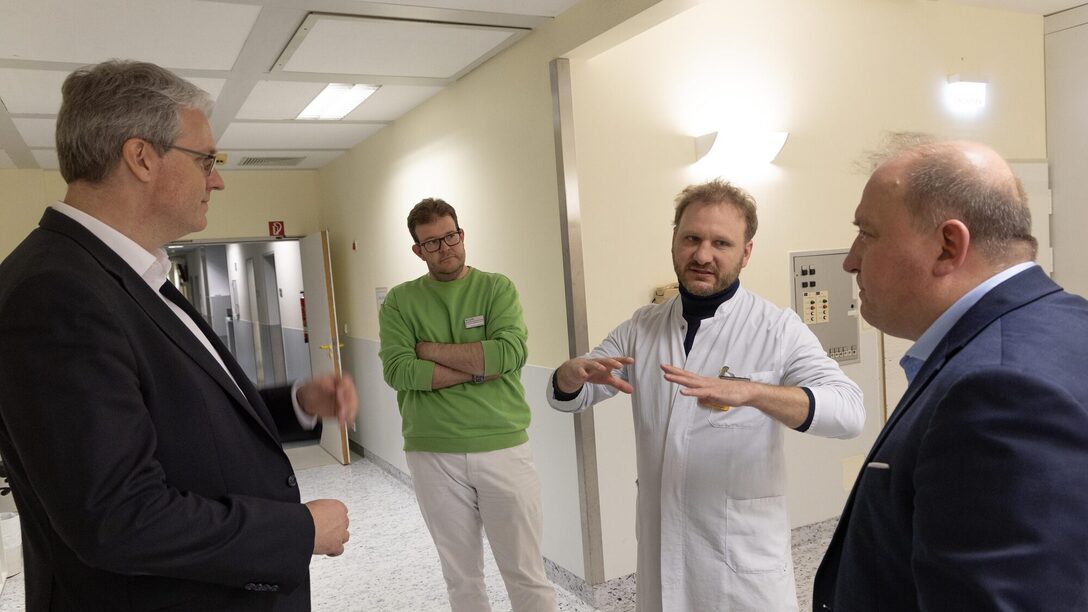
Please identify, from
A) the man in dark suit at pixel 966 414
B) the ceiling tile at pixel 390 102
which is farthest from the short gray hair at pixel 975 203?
the ceiling tile at pixel 390 102

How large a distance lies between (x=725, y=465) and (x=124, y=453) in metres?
1.24

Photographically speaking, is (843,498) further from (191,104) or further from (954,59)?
(191,104)

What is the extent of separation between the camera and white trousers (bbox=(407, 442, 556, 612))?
2.55 meters

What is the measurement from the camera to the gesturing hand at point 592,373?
1.80 meters

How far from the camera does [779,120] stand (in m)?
3.45

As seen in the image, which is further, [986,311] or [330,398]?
[330,398]

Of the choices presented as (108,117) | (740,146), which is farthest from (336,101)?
(108,117)

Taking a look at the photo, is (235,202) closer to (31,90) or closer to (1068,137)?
(31,90)

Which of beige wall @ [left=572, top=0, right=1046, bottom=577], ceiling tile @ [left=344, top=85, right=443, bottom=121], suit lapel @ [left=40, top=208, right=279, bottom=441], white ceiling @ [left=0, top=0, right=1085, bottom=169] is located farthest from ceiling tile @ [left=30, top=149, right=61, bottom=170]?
suit lapel @ [left=40, top=208, right=279, bottom=441]

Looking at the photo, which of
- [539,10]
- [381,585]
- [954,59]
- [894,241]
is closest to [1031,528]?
[894,241]

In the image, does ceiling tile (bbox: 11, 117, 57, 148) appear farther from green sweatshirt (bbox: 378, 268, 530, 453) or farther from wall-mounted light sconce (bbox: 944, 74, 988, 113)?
wall-mounted light sconce (bbox: 944, 74, 988, 113)

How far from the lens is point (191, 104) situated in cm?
127

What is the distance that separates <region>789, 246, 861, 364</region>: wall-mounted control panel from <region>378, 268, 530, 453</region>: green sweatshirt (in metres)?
1.59

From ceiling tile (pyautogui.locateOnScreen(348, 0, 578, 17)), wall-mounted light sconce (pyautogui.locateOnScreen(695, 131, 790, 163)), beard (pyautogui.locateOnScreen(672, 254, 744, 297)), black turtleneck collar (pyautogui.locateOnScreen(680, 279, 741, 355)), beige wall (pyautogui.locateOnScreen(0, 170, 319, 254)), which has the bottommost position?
black turtleneck collar (pyautogui.locateOnScreen(680, 279, 741, 355))
